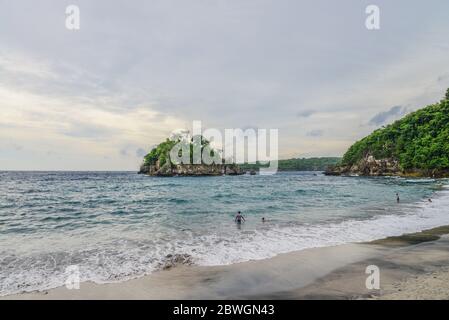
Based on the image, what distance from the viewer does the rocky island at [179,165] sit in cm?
12850

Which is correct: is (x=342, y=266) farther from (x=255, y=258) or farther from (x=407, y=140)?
(x=407, y=140)

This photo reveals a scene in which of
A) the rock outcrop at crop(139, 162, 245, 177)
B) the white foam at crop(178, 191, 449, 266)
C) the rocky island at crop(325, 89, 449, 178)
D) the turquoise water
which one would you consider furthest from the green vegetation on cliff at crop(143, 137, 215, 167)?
the white foam at crop(178, 191, 449, 266)

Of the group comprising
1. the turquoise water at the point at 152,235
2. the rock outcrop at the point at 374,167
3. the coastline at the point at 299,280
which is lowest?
the turquoise water at the point at 152,235

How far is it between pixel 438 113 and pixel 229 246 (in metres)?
118

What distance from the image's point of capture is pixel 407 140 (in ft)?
336

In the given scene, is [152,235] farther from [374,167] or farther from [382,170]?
[374,167]

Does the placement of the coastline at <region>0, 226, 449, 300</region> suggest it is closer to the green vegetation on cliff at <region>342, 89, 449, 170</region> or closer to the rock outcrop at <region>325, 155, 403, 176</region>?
the green vegetation on cliff at <region>342, 89, 449, 170</region>
